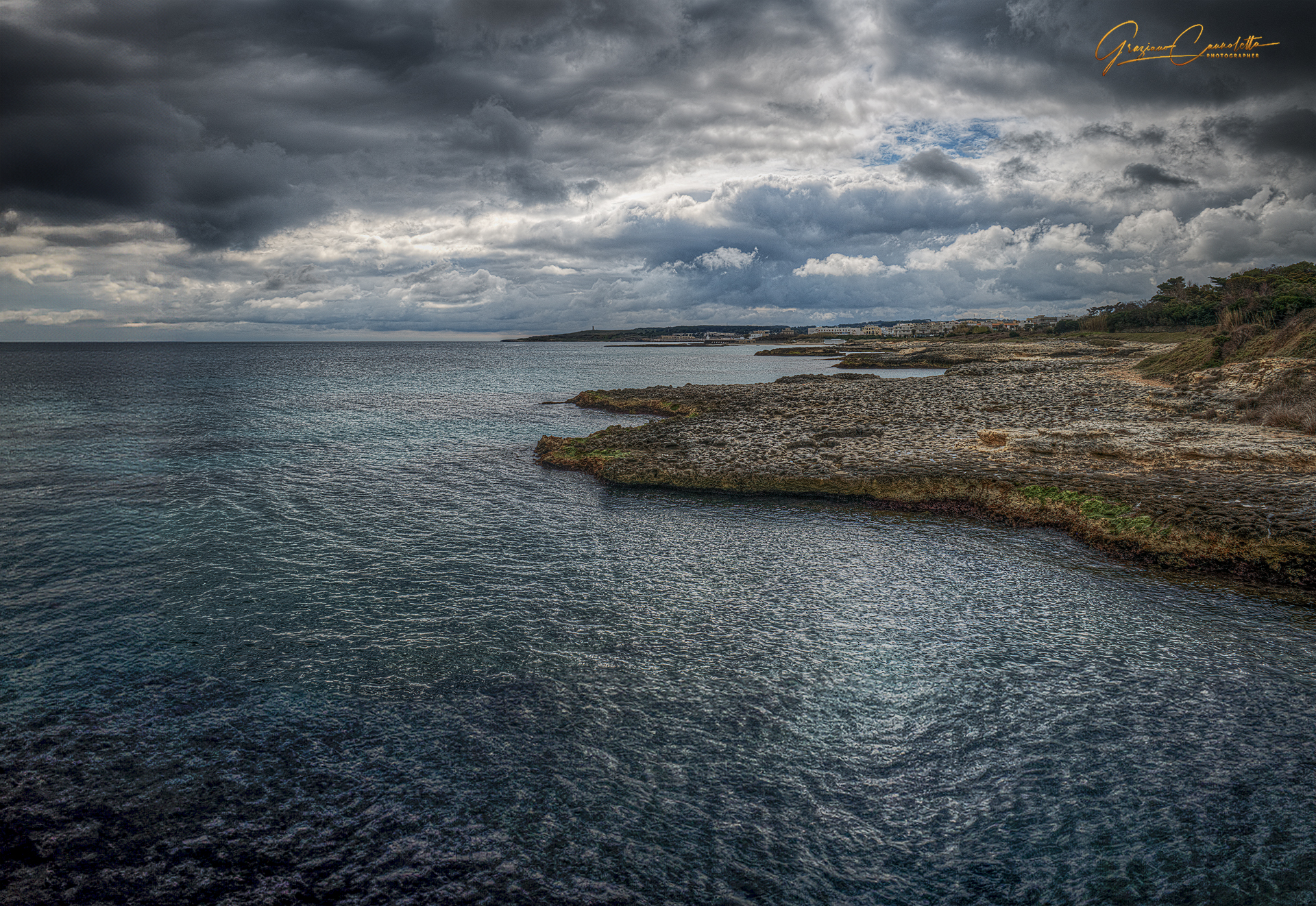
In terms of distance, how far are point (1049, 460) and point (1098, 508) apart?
6.33m

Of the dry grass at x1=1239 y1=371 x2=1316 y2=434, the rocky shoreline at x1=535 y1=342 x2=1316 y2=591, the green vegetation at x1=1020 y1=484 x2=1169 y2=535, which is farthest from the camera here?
the dry grass at x1=1239 y1=371 x2=1316 y2=434

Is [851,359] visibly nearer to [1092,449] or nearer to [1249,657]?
[1092,449]

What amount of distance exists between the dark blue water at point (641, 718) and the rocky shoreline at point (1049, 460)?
207 cm

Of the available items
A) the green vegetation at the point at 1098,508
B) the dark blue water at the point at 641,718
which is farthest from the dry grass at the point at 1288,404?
the dark blue water at the point at 641,718

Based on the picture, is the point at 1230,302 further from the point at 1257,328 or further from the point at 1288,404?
the point at 1288,404

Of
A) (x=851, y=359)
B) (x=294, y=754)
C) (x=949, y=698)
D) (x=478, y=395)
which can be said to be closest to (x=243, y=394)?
(x=478, y=395)

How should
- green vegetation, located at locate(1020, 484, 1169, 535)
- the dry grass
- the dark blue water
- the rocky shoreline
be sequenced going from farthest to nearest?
the dry grass
green vegetation, located at locate(1020, 484, 1169, 535)
the rocky shoreline
the dark blue water

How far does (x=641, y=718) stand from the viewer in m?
11.6

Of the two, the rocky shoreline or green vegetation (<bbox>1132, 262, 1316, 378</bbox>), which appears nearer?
the rocky shoreline

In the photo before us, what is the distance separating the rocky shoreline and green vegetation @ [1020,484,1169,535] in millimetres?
59

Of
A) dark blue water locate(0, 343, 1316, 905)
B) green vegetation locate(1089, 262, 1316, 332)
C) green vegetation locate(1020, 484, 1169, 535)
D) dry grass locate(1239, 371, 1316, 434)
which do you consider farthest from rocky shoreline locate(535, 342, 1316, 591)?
green vegetation locate(1089, 262, 1316, 332)

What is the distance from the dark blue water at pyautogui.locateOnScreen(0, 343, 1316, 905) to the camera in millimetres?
8438

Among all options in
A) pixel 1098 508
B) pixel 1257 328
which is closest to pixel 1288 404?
pixel 1098 508

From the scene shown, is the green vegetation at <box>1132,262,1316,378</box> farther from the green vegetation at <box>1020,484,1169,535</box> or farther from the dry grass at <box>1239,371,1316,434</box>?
the green vegetation at <box>1020,484,1169,535</box>
